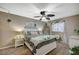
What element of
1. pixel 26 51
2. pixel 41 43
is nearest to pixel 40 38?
pixel 41 43

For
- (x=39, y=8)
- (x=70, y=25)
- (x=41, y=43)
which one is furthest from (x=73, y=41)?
(x=39, y=8)

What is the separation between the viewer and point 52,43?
1.88 m

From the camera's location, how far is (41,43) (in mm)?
1834

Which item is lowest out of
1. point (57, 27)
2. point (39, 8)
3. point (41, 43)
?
point (41, 43)

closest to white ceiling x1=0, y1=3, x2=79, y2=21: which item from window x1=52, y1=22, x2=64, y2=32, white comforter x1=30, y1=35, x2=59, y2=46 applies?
window x1=52, y1=22, x2=64, y2=32

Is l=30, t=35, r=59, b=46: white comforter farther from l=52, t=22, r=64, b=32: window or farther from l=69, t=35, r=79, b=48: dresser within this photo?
l=69, t=35, r=79, b=48: dresser

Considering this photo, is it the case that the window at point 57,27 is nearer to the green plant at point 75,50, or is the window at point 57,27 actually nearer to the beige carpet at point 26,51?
the beige carpet at point 26,51

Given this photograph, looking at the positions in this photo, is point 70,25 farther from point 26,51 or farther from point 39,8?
point 26,51

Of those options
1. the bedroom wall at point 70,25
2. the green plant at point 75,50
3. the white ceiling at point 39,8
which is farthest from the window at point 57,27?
the green plant at point 75,50

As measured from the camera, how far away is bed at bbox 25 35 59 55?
1828 millimetres

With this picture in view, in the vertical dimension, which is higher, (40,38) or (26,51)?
(40,38)
